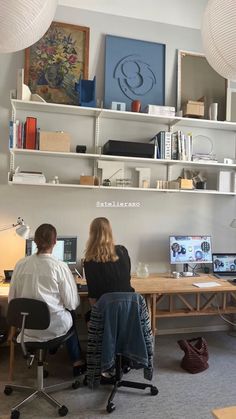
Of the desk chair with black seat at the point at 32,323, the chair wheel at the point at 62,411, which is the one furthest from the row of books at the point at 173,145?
the chair wheel at the point at 62,411

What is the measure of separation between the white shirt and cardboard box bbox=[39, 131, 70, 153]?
1.18 meters

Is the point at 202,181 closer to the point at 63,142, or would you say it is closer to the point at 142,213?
the point at 142,213

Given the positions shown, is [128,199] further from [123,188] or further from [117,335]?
[117,335]

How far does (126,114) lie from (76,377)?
244 cm

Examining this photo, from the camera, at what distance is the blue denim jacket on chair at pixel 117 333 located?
2.32m

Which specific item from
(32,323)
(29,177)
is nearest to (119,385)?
(32,323)

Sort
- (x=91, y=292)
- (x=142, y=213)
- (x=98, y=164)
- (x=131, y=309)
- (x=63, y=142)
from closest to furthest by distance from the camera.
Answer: (x=131, y=309)
(x=91, y=292)
(x=63, y=142)
(x=98, y=164)
(x=142, y=213)

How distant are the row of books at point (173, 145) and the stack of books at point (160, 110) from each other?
191mm

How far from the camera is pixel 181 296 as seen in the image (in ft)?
11.7

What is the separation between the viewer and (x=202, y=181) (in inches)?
146

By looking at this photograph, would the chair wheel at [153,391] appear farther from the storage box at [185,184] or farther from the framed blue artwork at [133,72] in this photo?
the framed blue artwork at [133,72]

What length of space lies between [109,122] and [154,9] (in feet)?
4.35

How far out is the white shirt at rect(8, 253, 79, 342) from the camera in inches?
92.1

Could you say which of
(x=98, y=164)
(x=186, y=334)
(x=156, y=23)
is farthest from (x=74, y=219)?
(x=156, y=23)
